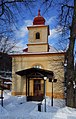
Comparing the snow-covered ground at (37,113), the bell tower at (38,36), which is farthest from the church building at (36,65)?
the snow-covered ground at (37,113)

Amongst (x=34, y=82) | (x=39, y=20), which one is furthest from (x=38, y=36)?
(x=34, y=82)

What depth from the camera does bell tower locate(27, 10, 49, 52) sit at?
135 ft

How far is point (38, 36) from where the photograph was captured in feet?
137

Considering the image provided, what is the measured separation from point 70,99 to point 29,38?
25564 millimetres

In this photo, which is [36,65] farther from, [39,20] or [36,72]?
[39,20]

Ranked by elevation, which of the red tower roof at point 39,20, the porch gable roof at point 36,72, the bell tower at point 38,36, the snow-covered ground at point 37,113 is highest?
the red tower roof at point 39,20

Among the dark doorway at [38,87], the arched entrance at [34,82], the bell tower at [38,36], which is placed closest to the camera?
the arched entrance at [34,82]

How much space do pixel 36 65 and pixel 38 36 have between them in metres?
5.30

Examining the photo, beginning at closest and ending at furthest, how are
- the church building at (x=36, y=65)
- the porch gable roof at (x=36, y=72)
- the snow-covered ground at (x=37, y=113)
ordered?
the snow-covered ground at (x=37, y=113) < the porch gable roof at (x=36, y=72) < the church building at (x=36, y=65)

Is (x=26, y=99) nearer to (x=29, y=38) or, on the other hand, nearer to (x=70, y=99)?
(x=29, y=38)

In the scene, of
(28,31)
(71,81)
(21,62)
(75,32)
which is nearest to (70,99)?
(71,81)

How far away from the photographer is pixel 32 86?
127 feet

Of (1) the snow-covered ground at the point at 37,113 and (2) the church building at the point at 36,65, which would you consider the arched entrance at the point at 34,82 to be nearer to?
(2) the church building at the point at 36,65

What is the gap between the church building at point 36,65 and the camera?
3703cm
